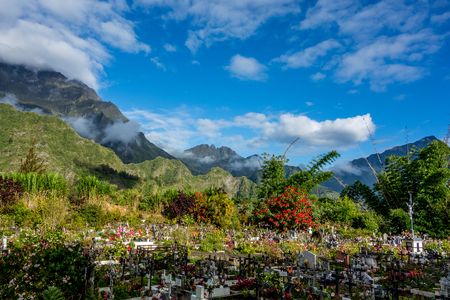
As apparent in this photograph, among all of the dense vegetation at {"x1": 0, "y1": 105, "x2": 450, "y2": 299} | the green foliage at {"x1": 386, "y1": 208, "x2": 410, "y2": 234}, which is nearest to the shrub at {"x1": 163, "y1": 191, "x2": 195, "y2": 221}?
the dense vegetation at {"x1": 0, "y1": 105, "x2": 450, "y2": 299}

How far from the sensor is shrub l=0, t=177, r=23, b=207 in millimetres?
18234

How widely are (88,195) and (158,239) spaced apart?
8.58m

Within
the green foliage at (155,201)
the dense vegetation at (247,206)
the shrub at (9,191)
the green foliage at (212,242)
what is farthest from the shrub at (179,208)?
the shrub at (9,191)

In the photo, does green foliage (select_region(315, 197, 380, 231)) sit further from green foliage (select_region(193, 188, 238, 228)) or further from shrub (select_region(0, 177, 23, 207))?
shrub (select_region(0, 177, 23, 207))

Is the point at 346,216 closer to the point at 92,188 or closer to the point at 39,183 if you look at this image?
the point at 92,188

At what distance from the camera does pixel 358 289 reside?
389 inches

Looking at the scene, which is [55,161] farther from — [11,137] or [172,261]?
[172,261]

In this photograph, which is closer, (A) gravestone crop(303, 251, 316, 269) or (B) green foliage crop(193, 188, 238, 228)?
(A) gravestone crop(303, 251, 316, 269)

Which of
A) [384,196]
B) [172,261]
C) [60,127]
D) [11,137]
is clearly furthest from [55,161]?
[172,261]

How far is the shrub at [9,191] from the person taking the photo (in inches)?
718

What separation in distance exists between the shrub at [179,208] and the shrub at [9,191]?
26.0 ft

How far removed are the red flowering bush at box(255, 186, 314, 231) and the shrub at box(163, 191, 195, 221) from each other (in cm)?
400

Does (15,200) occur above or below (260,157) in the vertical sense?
below

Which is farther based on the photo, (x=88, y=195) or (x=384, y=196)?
(x=384, y=196)
